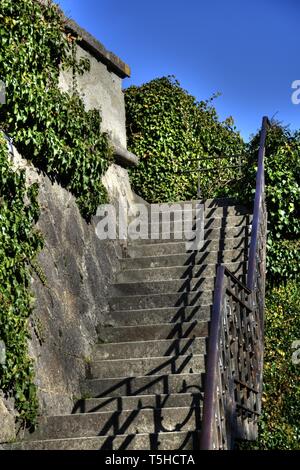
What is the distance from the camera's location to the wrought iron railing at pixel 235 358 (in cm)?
591

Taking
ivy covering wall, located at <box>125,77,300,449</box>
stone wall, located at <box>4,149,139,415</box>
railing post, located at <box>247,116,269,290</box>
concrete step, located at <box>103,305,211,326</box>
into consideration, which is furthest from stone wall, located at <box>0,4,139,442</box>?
ivy covering wall, located at <box>125,77,300,449</box>

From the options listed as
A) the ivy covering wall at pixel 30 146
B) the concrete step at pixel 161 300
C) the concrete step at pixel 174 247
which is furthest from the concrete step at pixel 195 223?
the concrete step at pixel 161 300

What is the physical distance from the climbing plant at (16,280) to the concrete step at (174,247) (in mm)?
2653

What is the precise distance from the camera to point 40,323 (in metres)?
7.84

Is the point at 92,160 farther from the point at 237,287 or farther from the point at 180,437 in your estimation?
the point at 180,437

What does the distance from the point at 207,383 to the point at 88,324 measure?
3.40 m

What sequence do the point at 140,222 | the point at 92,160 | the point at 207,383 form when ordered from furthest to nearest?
the point at 140,222, the point at 92,160, the point at 207,383

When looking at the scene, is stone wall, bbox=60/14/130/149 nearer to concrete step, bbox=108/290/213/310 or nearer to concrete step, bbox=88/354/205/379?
concrete step, bbox=108/290/213/310

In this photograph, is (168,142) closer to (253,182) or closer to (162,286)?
(253,182)

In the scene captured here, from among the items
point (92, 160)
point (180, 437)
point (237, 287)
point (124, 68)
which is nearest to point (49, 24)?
point (92, 160)

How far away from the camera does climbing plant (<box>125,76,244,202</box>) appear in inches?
538

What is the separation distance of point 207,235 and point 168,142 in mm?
3574

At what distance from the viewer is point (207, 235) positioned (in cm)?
1060

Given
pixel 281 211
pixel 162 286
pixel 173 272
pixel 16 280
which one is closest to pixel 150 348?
pixel 162 286
